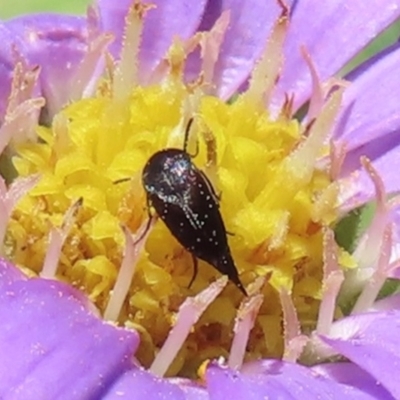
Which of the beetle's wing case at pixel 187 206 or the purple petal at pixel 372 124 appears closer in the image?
the beetle's wing case at pixel 187 206

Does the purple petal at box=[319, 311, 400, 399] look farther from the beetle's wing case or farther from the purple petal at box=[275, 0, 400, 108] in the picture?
the purple petal at box=[275, 0, 400, 108]

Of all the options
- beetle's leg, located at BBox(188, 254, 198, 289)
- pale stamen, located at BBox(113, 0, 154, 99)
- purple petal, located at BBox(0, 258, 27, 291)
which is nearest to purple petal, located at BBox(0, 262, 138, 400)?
purple petal, located at BBox(0, 258, 27, 291)

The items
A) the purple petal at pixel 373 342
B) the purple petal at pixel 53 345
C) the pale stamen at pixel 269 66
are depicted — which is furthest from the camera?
the pale stamen at pixel 269 66

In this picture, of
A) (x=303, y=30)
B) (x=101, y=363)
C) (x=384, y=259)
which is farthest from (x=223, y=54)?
(x=101, y=363)

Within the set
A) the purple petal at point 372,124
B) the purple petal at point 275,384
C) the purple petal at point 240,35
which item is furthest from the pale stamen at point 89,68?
the purple petal at point 275,384

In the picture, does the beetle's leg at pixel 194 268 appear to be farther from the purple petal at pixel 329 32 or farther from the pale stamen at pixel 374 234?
the purple petal at pixel 329 32

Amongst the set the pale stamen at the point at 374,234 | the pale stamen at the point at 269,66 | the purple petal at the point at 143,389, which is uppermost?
the pale stamen at the point at 269,66

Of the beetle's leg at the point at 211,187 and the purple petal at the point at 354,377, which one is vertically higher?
the beetle's leg at the point at 211,187

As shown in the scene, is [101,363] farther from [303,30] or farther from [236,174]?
[303,30]
